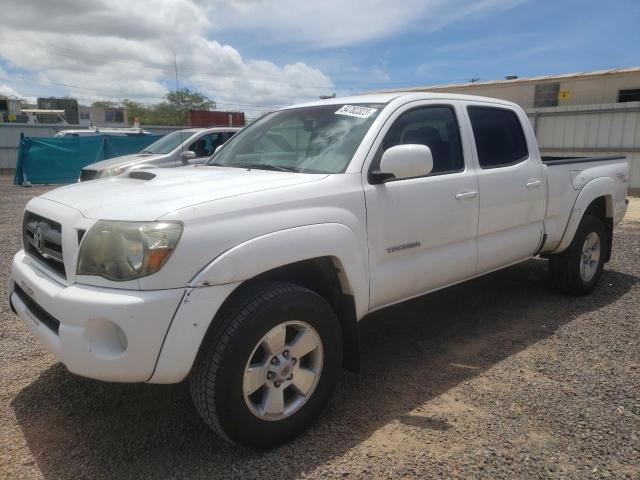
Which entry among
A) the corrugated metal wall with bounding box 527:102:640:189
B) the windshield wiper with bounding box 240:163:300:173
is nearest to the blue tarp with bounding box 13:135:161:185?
the corrugated metal wall with bounding box 527:102:640:189

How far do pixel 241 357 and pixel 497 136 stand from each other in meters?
2.83

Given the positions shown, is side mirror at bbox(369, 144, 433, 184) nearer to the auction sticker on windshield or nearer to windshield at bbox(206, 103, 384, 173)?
windshield at bbox(206, 103, 384, 173)

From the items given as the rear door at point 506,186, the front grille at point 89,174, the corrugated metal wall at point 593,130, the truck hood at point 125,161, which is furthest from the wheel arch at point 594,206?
the corrugated metal wall at point 593,130

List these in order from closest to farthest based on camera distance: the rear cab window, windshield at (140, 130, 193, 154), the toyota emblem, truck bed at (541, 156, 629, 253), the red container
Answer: the toyota emblem, the rear cab window, truck bed at (541, 156, 629, 253), windshield at (140, 130, 193, 154), the red container

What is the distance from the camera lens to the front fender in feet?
7.73

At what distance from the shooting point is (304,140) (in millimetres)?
3490

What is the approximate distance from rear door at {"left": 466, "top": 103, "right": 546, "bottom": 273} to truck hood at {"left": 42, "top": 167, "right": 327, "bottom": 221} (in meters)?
1.52

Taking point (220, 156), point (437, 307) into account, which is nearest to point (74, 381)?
point (220, 156)

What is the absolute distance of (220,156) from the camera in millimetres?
3996

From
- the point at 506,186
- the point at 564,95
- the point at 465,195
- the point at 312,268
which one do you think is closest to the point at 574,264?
the point at 506,186

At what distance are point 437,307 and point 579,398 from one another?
1829 millimetres

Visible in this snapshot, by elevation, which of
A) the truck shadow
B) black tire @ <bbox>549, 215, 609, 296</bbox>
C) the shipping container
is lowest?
the truck shadow

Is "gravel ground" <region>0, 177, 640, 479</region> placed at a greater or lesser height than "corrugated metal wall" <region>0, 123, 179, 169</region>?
lesser

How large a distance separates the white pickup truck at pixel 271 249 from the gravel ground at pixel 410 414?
31 centimetres
